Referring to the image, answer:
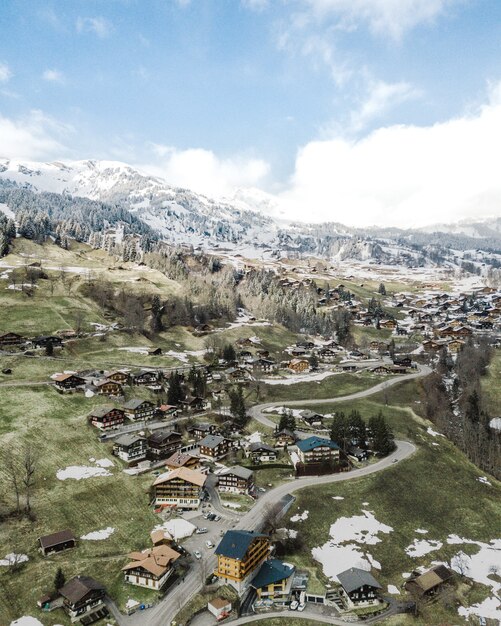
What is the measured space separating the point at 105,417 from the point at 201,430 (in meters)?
19.6

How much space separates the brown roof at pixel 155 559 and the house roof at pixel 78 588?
13.5ft

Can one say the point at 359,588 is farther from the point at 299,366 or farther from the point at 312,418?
the point at 299,366

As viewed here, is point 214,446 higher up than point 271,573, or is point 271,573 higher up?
point 214,446

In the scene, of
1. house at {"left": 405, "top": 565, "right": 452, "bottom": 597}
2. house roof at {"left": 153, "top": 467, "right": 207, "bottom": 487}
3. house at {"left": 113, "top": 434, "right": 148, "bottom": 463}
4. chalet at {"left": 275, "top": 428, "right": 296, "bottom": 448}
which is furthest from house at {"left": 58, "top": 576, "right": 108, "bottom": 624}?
chalet at {"left": 275, "top": 428, "right": 296, "bottom": 448}

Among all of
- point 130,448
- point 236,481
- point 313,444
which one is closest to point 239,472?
point 236,481

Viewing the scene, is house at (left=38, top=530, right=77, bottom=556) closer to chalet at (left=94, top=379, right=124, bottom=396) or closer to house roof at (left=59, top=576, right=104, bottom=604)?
house roof at (left=59, top=576, right=104, bottom=604)

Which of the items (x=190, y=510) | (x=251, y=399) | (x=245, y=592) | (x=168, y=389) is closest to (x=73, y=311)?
(x=168, y=389)

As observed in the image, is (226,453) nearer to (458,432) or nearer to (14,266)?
(458,432)

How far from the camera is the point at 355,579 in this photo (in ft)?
168

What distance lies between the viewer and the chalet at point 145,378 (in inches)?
4365

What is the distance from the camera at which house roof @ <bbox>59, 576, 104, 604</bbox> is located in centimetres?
4456

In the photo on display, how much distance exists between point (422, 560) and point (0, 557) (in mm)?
54146

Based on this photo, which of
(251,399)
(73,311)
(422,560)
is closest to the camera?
(422,560)

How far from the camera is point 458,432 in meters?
106
